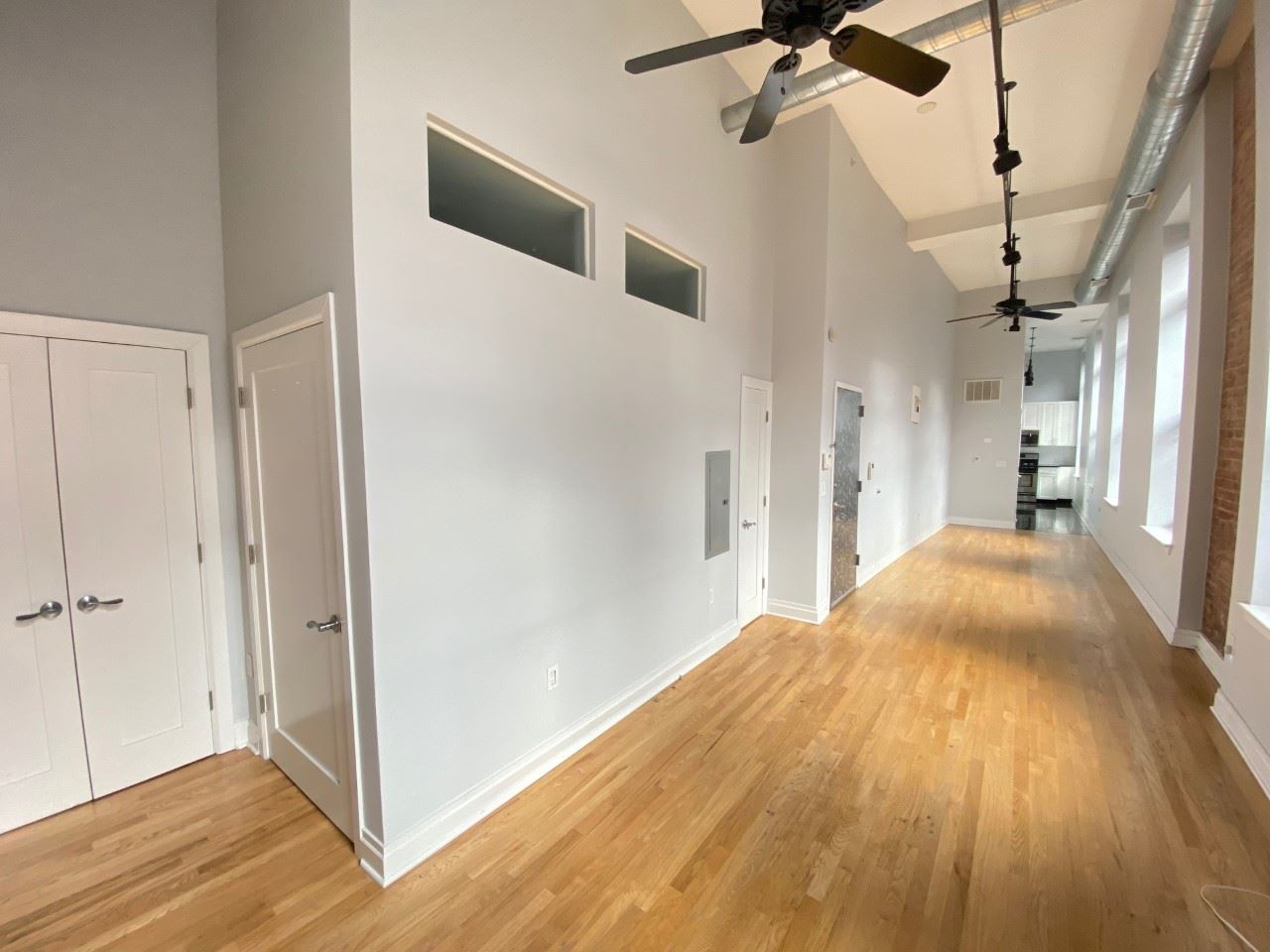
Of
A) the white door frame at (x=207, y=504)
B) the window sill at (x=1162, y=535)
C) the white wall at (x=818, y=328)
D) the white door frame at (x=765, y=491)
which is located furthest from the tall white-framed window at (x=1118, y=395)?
the white door frame at (x=207, y=504)

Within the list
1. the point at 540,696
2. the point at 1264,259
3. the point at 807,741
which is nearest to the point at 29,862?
the point at 540,696

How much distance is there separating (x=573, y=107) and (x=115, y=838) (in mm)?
3839

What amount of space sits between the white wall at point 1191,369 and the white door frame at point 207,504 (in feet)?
21.4

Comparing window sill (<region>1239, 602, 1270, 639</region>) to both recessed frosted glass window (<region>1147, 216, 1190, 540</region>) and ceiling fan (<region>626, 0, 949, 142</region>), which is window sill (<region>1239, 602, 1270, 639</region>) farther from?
ceiling fan (<region>626, 0, 949, 142</region>)

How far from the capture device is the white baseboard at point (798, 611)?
438cm

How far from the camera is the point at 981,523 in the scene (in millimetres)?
9305

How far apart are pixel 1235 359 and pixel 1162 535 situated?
77.9 inches

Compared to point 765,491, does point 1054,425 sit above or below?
above

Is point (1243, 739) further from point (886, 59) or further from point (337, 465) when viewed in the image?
point (337, 465)

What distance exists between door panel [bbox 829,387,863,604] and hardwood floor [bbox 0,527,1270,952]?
5.52 feet

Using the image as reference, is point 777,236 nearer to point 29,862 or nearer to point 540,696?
point 540,696

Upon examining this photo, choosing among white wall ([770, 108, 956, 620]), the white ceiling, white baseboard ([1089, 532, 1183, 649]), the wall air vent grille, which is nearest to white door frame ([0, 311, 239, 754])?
the white ceiling

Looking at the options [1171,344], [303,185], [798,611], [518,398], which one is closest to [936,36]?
[518,398]

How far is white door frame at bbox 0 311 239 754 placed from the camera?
7.61 ft
